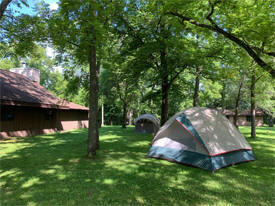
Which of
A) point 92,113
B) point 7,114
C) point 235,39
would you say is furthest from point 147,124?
point 235,39

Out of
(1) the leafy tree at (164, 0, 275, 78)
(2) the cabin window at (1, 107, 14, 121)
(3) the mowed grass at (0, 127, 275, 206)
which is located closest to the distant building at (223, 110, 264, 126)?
(1) the leafy tree at (164, 0, 275, 78)

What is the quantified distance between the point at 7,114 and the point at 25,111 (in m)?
1.37

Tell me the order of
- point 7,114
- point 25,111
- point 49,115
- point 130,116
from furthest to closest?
point 130,116 → point 49,115 → point 25,111 → point 7,114

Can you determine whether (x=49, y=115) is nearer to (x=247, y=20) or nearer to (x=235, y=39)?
(x=235, y=39)

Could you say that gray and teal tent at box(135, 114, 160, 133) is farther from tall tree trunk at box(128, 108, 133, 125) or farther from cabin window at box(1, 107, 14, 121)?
tall tree trunk at box(128, 108, 133, 125)

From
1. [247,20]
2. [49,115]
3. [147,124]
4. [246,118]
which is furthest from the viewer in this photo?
[246,118]

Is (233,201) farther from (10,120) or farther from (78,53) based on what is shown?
(10,120)

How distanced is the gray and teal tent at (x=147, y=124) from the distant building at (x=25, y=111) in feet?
21.8

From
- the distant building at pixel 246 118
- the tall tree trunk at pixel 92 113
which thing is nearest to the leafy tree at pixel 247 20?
the tall tree trunk at pixel 92 113

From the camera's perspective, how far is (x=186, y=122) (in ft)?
20.0

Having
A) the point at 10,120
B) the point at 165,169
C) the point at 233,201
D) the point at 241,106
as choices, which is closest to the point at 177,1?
the point at 165,169

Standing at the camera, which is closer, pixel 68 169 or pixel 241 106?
pixel 68 169

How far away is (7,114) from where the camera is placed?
11.2m

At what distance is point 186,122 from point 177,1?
4.26m
